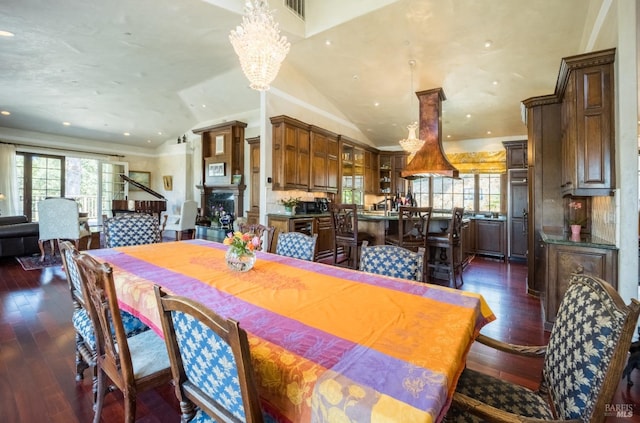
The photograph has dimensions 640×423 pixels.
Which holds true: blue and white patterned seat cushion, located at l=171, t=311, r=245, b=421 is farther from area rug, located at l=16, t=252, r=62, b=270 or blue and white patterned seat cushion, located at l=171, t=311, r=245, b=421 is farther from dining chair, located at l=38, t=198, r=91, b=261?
dining chair, located at l=38, t=198, r=91, b=261

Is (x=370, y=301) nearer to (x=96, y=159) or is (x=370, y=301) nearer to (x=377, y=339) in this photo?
(x=377, y=339)

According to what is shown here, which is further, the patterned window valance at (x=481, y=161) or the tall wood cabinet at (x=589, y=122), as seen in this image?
the patterned window valance at (x=481, y=161)

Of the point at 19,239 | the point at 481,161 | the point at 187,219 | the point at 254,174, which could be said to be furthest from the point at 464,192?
the point at 19,239

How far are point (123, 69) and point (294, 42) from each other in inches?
125

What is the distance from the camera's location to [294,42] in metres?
4.68

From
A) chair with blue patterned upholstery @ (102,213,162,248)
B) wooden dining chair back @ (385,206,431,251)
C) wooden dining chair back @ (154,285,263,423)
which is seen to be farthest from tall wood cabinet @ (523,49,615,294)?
chair with blue patterned upholstery @ (102,213,162,248)

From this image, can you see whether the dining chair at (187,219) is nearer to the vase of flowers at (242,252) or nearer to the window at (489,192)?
the vase of flowers at (242,252)

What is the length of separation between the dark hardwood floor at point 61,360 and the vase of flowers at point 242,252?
899 mm

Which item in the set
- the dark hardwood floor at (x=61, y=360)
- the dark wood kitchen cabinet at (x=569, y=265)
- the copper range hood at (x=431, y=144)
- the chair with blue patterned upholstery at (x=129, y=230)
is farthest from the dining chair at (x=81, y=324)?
the copper range hood at (x=431, y=144)

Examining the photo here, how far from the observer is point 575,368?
0.91 meters

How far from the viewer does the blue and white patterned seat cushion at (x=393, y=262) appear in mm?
1812

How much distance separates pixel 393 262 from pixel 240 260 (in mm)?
1004

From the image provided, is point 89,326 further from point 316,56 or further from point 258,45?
point 316,56

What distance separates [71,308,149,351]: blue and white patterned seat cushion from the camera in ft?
5.25
